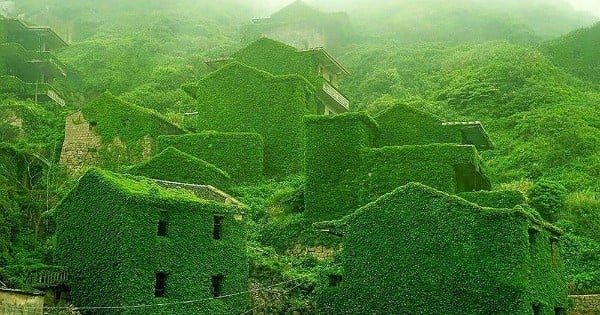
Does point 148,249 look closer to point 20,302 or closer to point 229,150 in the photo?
point 20,302

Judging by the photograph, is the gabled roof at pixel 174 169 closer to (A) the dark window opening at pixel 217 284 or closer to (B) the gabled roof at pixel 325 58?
(A) the dark window opening at pixel 217 284

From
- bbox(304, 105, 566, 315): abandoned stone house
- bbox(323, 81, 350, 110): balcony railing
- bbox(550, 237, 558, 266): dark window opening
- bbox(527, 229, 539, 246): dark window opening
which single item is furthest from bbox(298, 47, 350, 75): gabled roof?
bbox(527, 229, 539, 246): dark window opening

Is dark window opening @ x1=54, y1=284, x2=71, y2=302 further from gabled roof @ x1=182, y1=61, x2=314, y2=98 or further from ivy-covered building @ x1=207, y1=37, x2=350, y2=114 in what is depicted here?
ivy-covered building @ x1=207, y1=37, x2=350, y2=114

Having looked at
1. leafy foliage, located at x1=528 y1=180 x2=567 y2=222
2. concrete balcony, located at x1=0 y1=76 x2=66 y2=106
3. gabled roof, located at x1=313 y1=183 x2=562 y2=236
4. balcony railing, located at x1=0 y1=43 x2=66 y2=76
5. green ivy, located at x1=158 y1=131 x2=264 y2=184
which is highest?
balcony railing, located at x1=0 y1=43 x2=66 y2=76

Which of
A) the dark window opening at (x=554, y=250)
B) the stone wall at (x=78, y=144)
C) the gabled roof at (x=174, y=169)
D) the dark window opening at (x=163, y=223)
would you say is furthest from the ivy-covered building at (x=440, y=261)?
the stone wall at (x=78, y=144)

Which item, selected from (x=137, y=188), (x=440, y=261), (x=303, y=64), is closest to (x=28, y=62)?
(x=303, y=64)

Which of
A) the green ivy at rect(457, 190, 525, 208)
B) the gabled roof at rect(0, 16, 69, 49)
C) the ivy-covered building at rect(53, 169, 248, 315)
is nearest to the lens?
the ivy-covered building at rect(53, 169, 248, 315)
